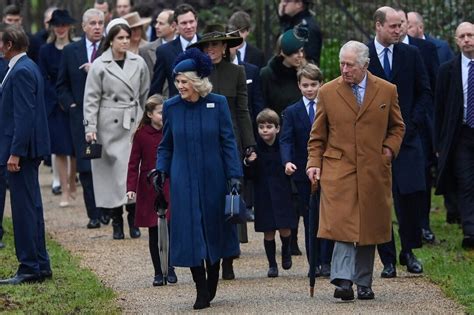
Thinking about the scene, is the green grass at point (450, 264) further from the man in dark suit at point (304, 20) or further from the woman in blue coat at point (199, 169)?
the man in dark suit at point (304, 20)

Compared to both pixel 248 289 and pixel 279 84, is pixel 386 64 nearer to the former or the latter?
pixel 279 84

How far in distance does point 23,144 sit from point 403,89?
3241 mm

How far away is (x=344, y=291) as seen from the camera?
11148 mm

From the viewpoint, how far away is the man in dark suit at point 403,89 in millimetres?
12523

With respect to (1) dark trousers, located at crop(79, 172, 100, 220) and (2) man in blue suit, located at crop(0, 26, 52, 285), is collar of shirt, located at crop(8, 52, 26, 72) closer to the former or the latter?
(2) man in blue suit, located at crop(0, 26, 52, 285)

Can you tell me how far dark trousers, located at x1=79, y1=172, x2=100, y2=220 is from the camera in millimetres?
16516

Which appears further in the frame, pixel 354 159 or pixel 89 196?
pixel 89 196

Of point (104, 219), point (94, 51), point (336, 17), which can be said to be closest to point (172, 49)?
point (94, 51)

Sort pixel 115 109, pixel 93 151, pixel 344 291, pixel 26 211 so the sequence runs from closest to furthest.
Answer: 1. pixel 344 291
2. pixel 26 211
3. pixel 93 151
4. pixel 115 109

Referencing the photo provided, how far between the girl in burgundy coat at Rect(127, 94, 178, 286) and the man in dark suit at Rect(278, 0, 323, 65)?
3.66m

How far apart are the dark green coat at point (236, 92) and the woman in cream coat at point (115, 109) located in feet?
8.72

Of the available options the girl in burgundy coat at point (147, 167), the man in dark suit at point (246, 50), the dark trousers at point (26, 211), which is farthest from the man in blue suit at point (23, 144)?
the man in dark suit at point (246, 50)

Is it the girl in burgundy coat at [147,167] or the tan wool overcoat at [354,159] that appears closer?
the tan wool overcoat at [354,159]

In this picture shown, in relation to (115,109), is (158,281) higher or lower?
lower
